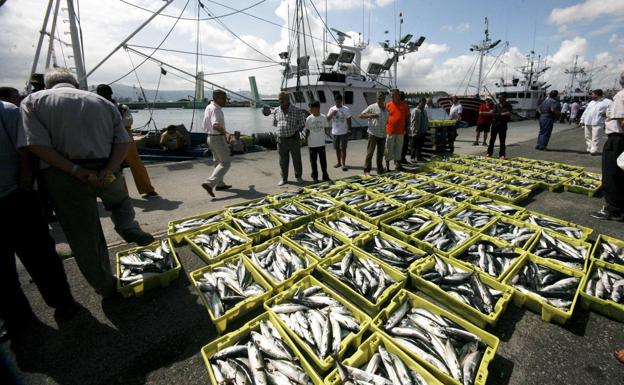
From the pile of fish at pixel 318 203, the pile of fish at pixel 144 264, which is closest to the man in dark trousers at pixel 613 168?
the pile of fish at pixel 318 203

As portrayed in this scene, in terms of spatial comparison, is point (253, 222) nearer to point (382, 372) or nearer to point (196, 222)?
point (196, 222)

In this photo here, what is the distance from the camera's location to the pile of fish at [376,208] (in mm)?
4677

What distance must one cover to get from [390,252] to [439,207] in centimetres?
199

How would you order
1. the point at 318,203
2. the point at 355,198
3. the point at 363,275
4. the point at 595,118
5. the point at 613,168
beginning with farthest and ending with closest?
the point at 595,118
the point at 355,198
the point at 318,203
the point at 613,168
the point at 363,275

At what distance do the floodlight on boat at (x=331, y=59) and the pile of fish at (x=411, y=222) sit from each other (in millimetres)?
17098

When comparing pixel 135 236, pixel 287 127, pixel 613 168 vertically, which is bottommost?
pixel 135 236

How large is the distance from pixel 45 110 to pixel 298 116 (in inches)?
196

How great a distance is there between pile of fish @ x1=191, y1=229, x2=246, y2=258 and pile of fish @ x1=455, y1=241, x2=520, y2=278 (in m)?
2.93

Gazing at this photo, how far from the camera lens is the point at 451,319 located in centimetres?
249

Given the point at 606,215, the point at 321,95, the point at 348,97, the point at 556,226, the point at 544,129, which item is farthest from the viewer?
the point at 348,97

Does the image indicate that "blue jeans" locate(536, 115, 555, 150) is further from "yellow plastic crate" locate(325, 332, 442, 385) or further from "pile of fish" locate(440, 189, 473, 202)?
"yellow plastic crate" locate(325, 332, 442, 385)

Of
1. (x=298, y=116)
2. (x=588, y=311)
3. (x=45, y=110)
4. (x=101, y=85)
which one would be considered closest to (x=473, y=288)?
(x=588, y=311)

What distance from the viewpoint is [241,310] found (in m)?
2.70

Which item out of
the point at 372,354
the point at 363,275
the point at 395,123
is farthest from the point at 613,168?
the point at 372,354
